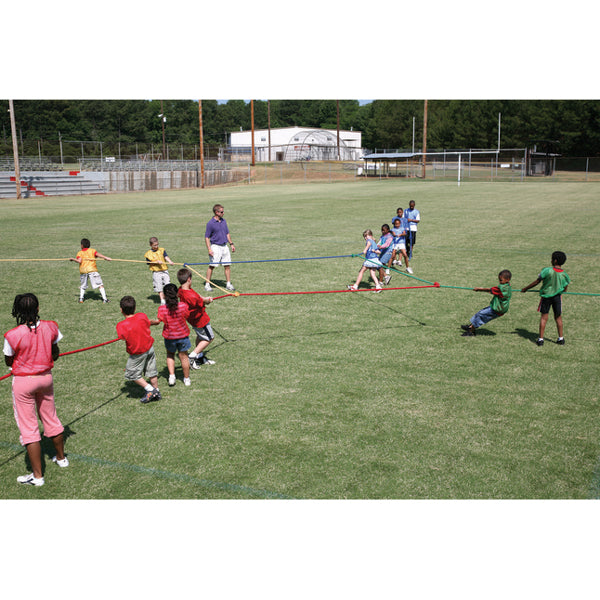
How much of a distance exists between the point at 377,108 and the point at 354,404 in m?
124

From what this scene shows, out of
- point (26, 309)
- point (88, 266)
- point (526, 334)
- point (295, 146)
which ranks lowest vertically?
point (526, 334)

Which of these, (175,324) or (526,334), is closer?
(175,324)

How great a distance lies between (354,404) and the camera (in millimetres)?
7699

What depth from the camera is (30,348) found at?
5.72m

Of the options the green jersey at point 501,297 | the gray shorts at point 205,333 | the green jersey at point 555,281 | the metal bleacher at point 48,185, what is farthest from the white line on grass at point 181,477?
the metal bleacher at point 48,185

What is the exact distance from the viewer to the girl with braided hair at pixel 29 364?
5.70m

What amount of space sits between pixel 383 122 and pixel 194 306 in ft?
361

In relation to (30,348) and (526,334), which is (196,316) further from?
(526,334)

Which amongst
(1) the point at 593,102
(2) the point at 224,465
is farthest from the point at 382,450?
(1) the point at 593,102

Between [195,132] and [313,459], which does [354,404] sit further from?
[195,132]

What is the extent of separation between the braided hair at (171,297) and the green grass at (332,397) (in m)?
1.30

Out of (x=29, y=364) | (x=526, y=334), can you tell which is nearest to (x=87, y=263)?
(x=29, y=364)

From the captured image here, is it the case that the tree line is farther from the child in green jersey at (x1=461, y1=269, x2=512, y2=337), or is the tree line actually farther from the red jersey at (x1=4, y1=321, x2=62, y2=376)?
the red jersey at (x1=4, y1=321, x2=62, y2=376)

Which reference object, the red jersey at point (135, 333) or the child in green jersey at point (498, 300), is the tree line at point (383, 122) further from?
the red jersey at point (135, 333)
